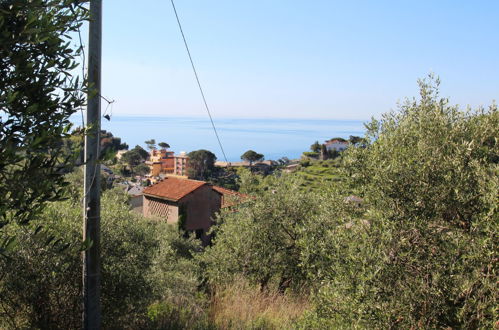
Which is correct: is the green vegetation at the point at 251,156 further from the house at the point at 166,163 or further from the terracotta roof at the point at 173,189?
the terracotta roof at the point at 173,189

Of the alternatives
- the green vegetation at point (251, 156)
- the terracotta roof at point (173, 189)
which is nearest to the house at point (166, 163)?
the green vegetation at point (251, 156)

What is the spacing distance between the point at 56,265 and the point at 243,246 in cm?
628

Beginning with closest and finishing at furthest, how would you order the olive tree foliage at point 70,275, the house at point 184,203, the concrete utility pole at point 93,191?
the concrete utility pole at point 93,191 < the olive tree foliage at point 70,275 < the house at point 184,203

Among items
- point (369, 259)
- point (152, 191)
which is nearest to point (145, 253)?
point (369, 259)

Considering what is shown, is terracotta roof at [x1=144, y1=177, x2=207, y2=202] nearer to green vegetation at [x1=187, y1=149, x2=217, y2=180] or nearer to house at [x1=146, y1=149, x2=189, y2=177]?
green vegetation at [x1=187, y1=149, x2=217, y2=180]

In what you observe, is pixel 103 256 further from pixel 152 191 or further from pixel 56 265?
pixel 152 191

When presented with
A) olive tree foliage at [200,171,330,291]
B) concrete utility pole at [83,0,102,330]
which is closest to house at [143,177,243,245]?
olive tree foliage at [200,171,330,291]

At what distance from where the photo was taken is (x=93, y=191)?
4688 millimetres

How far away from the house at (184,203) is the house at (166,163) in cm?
6412

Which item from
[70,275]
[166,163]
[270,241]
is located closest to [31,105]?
[70,275]

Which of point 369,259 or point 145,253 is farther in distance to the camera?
point 145,253

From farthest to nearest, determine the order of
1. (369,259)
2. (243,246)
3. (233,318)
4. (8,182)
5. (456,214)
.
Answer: (243,246) → (233,318) → (456,214) → (369,259) → (8,182)

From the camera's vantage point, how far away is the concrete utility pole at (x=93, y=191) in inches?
181

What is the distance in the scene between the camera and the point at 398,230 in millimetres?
4961
